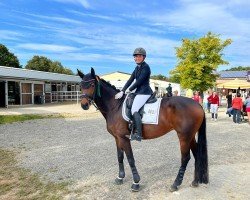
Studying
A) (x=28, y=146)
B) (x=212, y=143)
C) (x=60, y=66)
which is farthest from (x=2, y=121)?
(x=60, y=66)

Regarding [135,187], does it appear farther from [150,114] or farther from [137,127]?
[150,114]

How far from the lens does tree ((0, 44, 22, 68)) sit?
55.8m

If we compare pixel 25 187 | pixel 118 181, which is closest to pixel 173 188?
pixel 118 181

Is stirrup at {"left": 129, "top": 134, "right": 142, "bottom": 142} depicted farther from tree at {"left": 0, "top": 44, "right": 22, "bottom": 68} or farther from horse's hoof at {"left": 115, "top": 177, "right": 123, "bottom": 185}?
tree at {"left": 0, "top": 44, "right": 22, "bottom": 68}

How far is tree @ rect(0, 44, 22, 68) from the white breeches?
5417 centimetres

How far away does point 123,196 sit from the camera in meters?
5.82

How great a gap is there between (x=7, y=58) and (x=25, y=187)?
178ft

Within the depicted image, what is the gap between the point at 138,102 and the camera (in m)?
6.24

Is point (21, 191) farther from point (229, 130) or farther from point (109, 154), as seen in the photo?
point (229, 130)

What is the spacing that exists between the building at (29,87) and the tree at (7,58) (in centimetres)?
1940

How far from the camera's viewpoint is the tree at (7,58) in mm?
55844

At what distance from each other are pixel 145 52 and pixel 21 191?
3.78 meters

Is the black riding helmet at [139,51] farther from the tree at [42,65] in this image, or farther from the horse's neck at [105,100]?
the tree at [42,65]

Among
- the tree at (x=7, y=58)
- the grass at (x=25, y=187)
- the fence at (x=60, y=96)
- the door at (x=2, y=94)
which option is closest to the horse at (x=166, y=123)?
the grass at (x=25, y=187)
